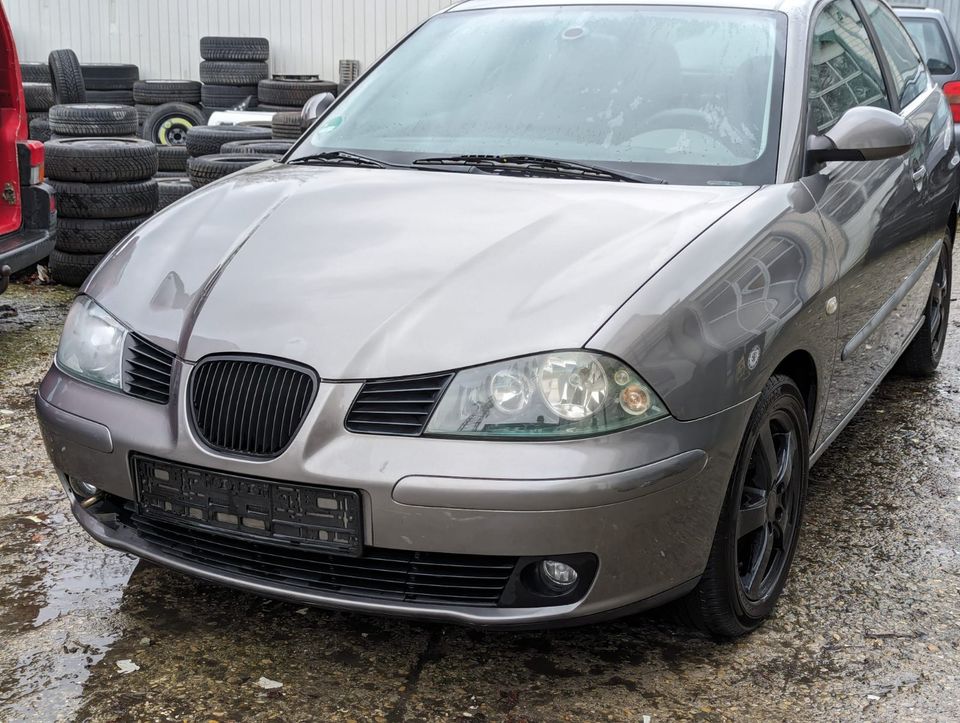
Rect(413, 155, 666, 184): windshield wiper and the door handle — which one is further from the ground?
Rect(413, 155, 666, 184): windshield wiper

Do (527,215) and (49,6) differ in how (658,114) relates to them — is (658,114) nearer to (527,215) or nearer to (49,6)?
(527,215)

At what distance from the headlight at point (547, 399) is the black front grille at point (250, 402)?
0.30m

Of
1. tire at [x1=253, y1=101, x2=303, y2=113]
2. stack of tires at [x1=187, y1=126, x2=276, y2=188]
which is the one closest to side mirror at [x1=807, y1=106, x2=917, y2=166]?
stack of tires at [x1=187, y1=126, x2=276, y2=188]

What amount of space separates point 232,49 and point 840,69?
40.6ft

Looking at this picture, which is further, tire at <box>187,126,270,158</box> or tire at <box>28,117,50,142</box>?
tire at <box>28,117,50,142</box>

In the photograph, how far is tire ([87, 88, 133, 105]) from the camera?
1501cm

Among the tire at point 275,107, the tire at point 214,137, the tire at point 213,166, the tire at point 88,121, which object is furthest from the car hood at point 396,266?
the tire at point 275,107

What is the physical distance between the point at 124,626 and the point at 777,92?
228cm

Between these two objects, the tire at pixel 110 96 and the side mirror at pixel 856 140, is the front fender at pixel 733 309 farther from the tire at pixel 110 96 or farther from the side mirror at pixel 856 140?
the tire at pixel 110 96

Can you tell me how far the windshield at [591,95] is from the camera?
3193mm

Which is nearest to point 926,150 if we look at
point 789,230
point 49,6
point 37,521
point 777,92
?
point 777,92

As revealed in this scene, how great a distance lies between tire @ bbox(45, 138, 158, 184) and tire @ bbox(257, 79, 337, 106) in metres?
6.98

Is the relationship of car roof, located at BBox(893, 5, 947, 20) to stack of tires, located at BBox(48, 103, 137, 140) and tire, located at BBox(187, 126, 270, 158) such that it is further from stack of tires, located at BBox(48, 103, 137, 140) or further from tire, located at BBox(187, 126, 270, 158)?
stack of tires, located at BBox(48, 103, 137, 140)

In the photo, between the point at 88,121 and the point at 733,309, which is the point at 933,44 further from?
the point at 733,309
